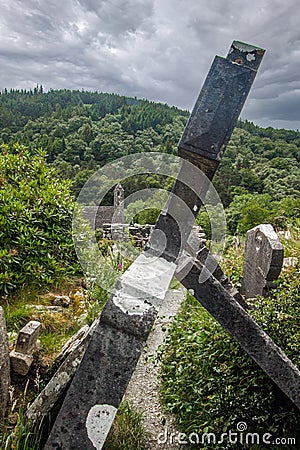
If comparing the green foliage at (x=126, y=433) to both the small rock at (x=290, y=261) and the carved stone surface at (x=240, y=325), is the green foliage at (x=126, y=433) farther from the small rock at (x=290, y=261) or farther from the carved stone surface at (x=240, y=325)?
the small rock at (x=290, y=261)

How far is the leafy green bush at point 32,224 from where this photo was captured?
450 centimetres

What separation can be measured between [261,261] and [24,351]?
11.5ft

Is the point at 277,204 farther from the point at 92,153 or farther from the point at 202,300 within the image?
the point at 202,300

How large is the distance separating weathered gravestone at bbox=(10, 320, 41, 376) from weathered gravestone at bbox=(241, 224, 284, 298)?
3.26 metres

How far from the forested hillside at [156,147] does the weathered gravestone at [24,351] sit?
2212cm

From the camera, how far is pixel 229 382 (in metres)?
3.15

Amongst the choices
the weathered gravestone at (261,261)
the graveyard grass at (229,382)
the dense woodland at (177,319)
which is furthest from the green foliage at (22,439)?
the weathered gravestone at (261,261)

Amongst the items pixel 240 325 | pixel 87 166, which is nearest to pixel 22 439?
pixel 240 325

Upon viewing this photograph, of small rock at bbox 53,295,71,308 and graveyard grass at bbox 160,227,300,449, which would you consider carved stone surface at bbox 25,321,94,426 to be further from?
Answer: small rock at bbox 53,295,71,308

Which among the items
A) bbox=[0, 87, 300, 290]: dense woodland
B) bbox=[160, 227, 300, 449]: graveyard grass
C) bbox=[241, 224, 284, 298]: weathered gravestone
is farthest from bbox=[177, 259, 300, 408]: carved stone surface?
bbox=[241, 224, 284, 298]: weathered gravestone

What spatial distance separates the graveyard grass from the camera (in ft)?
9.57

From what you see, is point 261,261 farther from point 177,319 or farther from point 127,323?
point 127,323

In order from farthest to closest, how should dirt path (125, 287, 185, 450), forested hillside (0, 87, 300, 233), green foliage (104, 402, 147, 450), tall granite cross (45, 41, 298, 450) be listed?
1. forested hillside (0, 87, 300, 233)
2. dirt path (125, 287, 185, 450)
3. green foliage (104, 402, 147, 450)
4. tall granite cross (45, 41, 298, 450)

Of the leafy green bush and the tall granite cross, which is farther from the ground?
the tall granite cross
